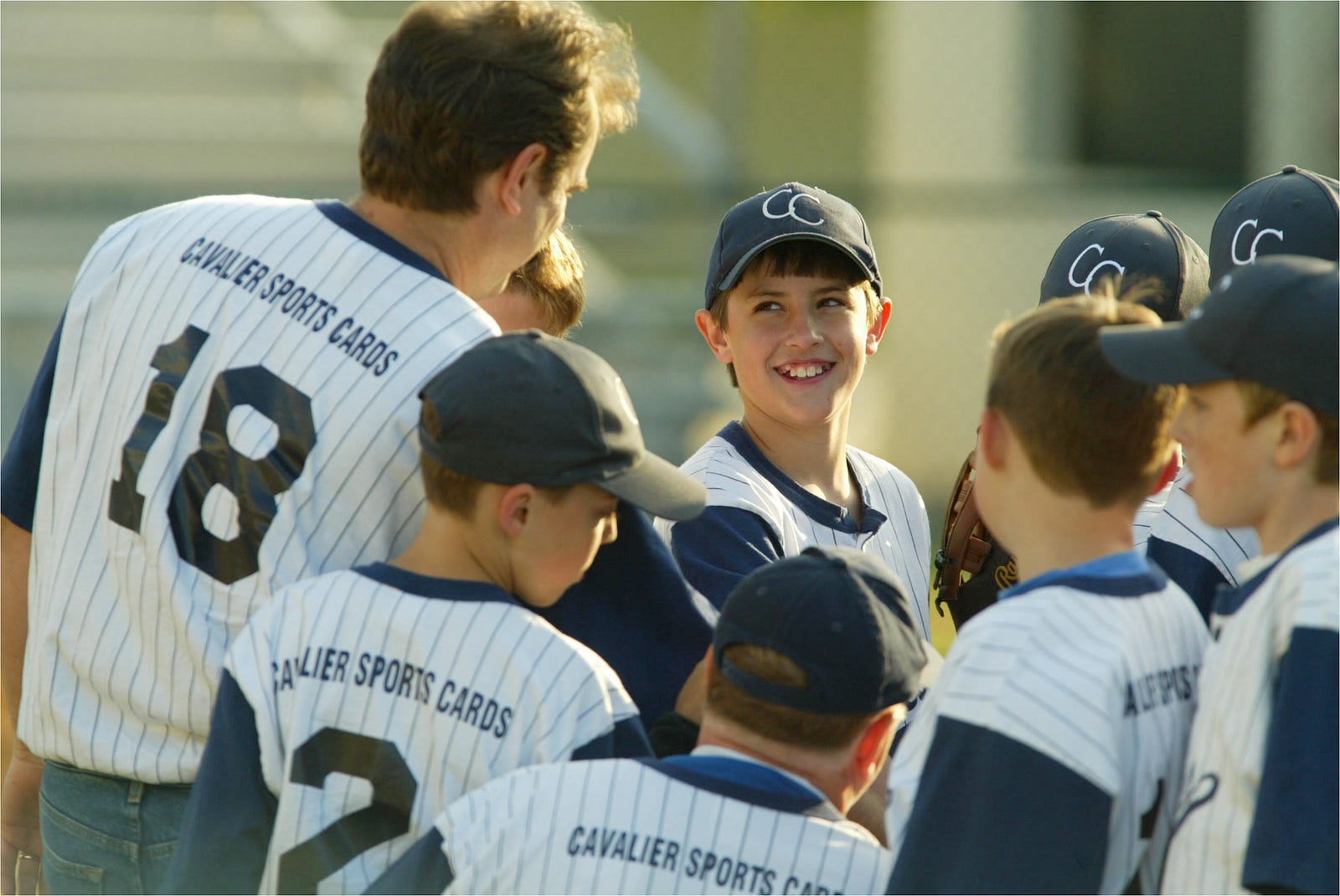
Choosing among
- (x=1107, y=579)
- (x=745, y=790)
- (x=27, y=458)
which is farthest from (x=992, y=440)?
(x=27, y=458)

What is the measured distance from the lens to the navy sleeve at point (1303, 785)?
1.63 m

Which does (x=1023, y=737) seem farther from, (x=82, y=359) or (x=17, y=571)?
(x=17, y=571)

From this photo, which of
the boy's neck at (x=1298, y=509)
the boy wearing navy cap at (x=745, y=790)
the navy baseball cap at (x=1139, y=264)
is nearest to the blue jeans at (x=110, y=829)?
the boy wearing navy cap at (x=745, y=790)

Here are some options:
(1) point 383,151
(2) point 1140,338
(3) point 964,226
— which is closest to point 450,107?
(1) point 383,151

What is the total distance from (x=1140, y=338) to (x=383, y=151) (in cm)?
113

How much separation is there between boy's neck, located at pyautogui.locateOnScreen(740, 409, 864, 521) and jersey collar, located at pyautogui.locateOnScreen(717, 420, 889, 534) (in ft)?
0.11

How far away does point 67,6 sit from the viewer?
1270 cm

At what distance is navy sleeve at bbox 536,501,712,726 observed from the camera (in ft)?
7.30

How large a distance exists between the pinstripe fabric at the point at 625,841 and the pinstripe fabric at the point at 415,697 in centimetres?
10

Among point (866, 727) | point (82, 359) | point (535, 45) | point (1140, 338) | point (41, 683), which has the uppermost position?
point (535, 45)

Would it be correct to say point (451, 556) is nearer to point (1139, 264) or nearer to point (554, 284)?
point (554, 284)

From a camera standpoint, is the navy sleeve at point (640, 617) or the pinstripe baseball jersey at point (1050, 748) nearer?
the pinstripe baseball jersey at point (1050, 748)

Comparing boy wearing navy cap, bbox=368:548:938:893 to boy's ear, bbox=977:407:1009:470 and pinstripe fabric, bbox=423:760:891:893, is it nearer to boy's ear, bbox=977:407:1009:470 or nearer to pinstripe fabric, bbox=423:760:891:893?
pinstripe fabric, bbox=423:760:891:893

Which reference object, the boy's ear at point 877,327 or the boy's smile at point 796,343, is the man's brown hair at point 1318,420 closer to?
the boy's smile at point 796,343
